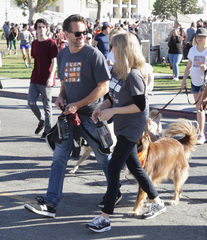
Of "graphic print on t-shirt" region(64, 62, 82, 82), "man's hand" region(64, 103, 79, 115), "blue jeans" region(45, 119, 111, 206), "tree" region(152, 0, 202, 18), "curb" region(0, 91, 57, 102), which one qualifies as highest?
"tree" region(152, 0, 202, 18)

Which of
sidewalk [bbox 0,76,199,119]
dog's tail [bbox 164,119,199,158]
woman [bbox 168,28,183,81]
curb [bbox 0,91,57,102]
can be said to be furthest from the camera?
woman [bbox 168,28,183,81]

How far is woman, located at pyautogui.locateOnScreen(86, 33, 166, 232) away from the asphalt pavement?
310 mm

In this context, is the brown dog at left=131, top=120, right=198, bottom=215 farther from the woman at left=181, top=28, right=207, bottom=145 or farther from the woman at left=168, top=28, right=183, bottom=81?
the woman at left=168, top=28, right=183, bottom=81

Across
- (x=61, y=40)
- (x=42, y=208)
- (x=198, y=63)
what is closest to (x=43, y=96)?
(x=198, y=63)

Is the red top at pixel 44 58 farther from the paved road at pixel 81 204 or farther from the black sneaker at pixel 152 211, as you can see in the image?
the black sneaker at pixel 152 211

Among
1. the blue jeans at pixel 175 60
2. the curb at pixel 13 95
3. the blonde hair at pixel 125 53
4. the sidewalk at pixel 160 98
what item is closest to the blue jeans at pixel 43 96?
the sidewalk at pixel 160 98

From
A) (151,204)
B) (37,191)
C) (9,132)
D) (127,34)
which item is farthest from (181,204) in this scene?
(9,132)

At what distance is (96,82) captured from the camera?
14.2 ft

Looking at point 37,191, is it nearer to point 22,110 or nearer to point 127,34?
point 127,34

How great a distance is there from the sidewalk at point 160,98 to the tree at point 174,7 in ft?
288

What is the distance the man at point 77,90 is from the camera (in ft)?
14.0

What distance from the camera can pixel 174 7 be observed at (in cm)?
10025

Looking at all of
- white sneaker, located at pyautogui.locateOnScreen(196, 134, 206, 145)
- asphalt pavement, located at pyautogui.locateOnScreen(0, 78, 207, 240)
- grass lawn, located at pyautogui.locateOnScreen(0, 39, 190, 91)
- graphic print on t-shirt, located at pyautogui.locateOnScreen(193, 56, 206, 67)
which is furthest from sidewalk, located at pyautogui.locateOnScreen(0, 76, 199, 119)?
asphalt pavement, located at pyautogui.locateOnScreen(0, 78, 207, 240)

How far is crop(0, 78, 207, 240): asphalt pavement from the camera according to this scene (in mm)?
3976
